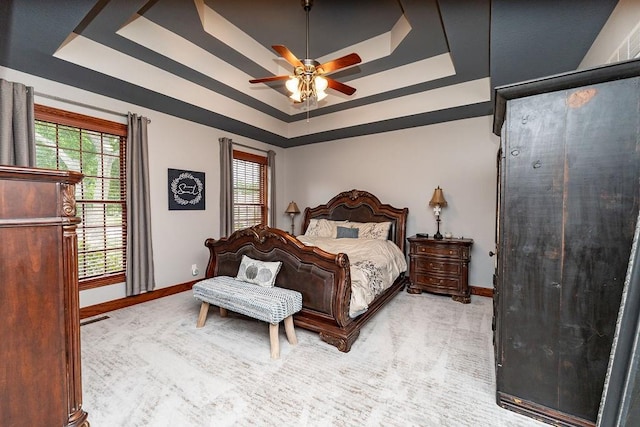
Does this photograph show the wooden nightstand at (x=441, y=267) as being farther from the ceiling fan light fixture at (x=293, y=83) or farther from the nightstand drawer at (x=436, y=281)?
the ceiling fan light fixture at (x=293, y=83)

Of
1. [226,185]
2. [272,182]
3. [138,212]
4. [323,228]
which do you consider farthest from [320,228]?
[138,212]

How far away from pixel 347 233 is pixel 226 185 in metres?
2.22

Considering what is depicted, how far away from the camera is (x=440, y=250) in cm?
395

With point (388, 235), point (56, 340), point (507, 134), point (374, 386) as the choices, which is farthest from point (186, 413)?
point (388, 235)

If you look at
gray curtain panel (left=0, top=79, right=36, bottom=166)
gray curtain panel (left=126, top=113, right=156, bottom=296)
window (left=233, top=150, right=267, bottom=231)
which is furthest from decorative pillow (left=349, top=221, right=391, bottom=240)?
gray curtain panel (left=0, top=79, right=36, bottom=166)

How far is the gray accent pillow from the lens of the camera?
450 centimetres

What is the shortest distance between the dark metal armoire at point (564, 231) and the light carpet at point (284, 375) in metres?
0.33

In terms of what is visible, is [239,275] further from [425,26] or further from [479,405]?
[425,26]

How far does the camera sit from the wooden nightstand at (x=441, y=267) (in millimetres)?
3822

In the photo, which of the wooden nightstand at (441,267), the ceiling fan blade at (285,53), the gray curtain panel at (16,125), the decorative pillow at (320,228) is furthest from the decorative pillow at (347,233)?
the gray curtain panel at (16,125)

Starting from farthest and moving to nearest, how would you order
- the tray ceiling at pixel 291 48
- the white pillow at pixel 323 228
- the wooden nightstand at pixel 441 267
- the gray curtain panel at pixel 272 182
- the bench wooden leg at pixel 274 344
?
the gray curtain panel at pixel 272 182 → the white pillow at pixel 323 228 → the wooden nightstand at pixel 441 267 → the bench wooden leg at pixel 274 344 → the tray ceiling at pixel 291 48

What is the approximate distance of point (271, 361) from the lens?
2301mm

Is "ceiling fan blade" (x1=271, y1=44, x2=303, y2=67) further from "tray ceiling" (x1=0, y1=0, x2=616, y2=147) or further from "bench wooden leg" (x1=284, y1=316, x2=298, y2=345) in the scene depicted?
"bench wooden leg" (x1=284, y1=316, x2=298, y2=345)

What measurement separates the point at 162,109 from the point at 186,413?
3706 mm
